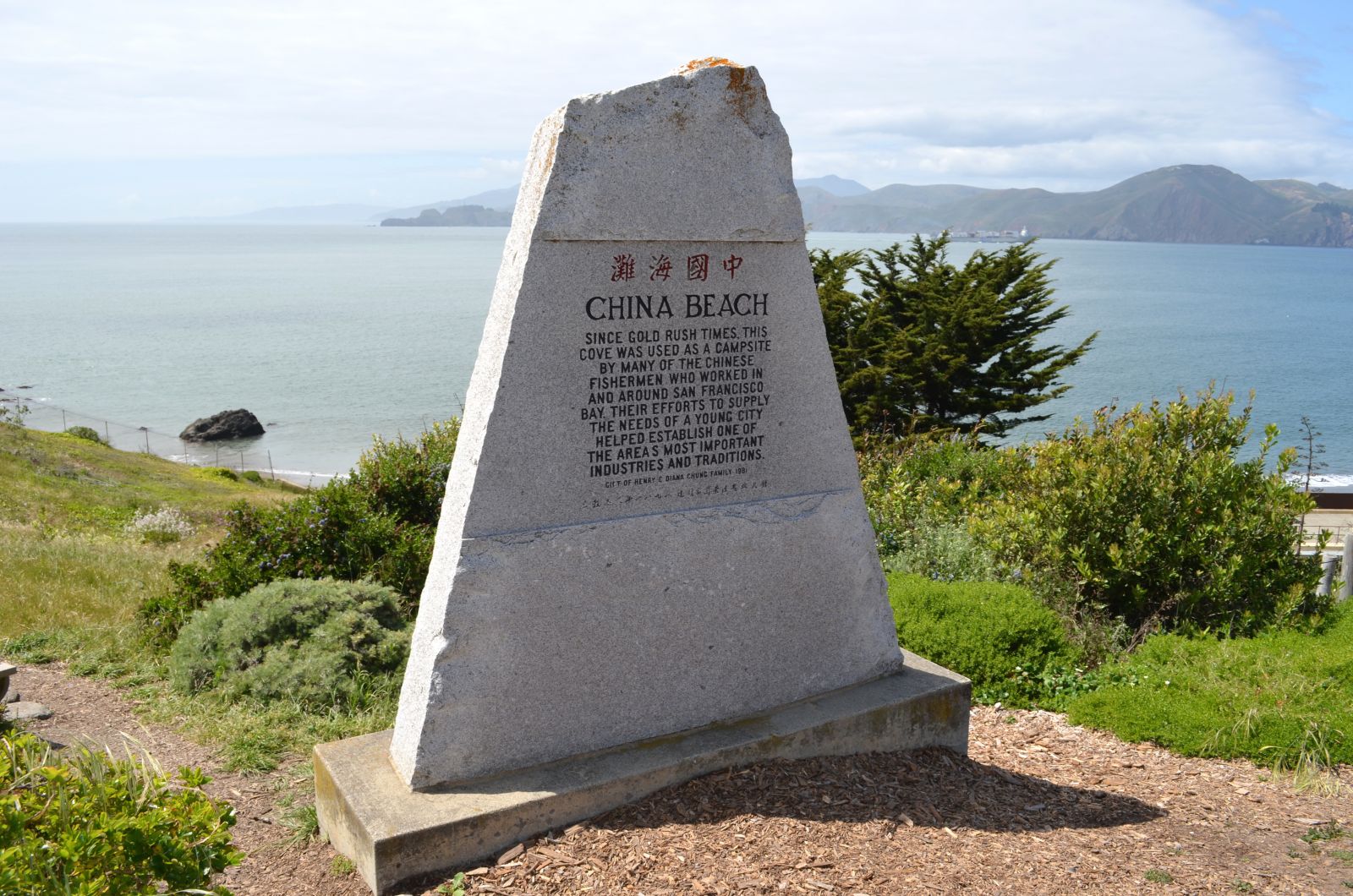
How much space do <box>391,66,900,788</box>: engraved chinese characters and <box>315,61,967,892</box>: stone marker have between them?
11 mm

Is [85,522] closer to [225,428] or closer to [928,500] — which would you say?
[928,500]

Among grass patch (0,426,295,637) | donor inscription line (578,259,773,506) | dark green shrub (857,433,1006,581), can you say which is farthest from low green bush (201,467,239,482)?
donor inscription line (578,259,773,506)

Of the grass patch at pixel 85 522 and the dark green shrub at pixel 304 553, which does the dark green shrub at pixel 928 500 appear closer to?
the dark green shrub at pixel 304 553

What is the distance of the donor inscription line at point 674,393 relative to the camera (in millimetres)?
4496

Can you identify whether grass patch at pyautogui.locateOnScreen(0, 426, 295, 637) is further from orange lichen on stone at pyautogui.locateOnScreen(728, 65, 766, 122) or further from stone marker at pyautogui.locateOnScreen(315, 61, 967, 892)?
orange lichen on stone at pyautogui.locateOnScreen(728, 65, 766, 122)

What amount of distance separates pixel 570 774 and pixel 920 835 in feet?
5.03

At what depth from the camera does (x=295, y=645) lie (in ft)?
20.6

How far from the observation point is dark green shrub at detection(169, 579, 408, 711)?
6043 mm

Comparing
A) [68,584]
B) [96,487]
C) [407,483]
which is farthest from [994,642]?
[96,487]

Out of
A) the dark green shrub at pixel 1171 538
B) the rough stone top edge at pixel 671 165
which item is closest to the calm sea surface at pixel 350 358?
the dark green shrub at pixel 1171 538

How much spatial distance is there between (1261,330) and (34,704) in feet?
352

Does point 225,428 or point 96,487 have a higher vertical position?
point 96,487

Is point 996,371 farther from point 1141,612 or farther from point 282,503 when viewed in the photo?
point 282,503

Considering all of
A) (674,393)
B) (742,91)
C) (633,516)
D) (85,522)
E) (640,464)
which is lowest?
(85,522)
